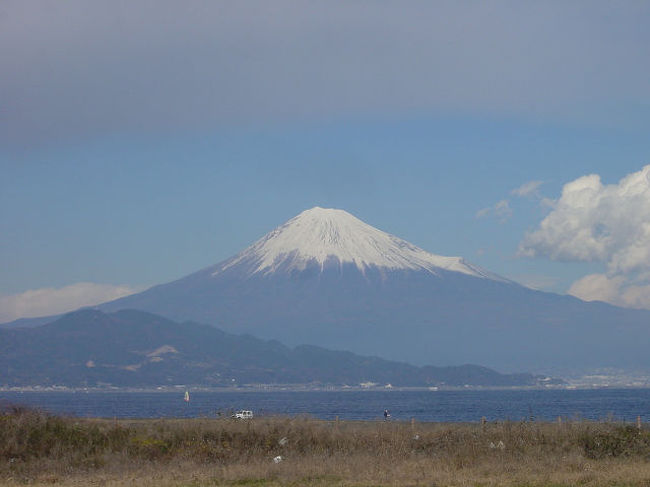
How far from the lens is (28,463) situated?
34656 mm

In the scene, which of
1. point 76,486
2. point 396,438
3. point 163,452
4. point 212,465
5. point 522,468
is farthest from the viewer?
point 396,438

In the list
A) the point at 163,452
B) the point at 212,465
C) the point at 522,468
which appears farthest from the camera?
the point at 163,452

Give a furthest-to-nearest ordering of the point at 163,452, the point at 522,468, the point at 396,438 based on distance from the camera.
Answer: the point at 396,438 → the point at 163,452 → the point at 522,468

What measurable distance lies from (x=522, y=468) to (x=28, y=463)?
1604cm

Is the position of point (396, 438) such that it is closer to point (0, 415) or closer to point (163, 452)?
point (163, 452)

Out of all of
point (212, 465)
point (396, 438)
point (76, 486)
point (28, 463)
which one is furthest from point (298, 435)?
point (76, 486)

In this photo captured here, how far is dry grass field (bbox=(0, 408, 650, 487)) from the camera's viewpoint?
97.9ft

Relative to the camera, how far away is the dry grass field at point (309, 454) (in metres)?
29.8

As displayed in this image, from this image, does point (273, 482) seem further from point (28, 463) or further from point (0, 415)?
point (0, 415)

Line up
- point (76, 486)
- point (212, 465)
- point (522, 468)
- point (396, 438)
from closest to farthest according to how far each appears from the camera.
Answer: point (76, 486) < point (522, 468) < point (212, 465) < point (396, 438)

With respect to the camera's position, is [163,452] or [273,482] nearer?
[273,482]

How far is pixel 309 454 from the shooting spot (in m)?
37.2

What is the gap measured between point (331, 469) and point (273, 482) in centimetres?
271

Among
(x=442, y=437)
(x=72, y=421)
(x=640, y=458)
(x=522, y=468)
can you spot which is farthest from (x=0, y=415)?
(x=640, y=458)
